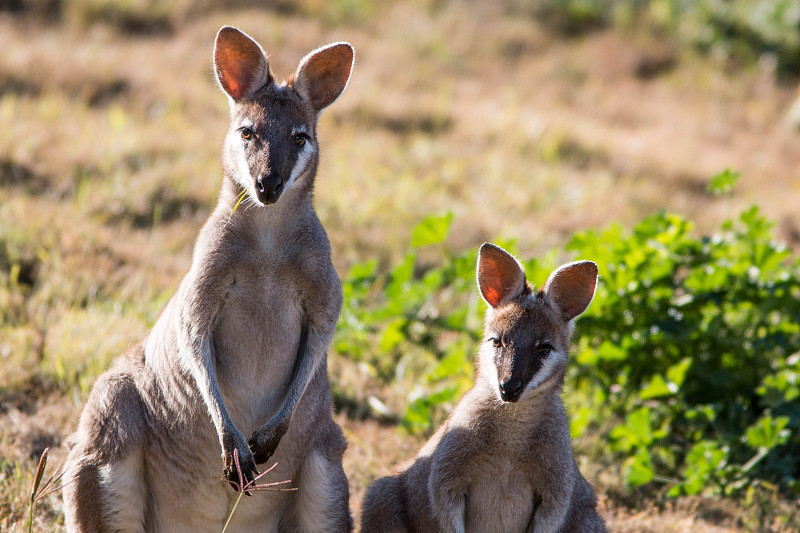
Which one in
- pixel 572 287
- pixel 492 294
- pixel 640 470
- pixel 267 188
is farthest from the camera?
pixel 640 470

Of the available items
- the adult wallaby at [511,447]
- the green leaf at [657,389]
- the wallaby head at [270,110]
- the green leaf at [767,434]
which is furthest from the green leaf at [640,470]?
the wallaby head at [270,110]

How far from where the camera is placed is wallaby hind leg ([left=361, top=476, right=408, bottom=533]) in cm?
411

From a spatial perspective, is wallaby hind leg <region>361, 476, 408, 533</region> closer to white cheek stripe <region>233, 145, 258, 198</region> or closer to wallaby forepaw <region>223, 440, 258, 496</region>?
wallaby forepaw <region>223, 440, 258, 496</region>

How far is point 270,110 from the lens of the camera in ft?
12.7

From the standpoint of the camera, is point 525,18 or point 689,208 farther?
point 525,18

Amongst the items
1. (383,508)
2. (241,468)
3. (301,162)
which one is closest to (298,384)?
(241,468)

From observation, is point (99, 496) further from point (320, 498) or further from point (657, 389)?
point (657, 389)

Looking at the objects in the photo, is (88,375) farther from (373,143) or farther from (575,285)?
(373,143)

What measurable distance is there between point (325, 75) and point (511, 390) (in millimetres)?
1652

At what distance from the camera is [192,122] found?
9719 millimetres

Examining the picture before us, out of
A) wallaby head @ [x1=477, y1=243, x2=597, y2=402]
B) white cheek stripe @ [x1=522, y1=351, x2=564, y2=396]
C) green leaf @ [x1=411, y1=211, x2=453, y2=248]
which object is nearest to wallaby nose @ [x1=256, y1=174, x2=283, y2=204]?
wallaby head @ [x1=477, y1=243, x2=597, y2=402]

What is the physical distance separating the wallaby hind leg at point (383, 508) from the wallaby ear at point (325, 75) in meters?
1.80

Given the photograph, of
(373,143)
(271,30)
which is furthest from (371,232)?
(271,30)

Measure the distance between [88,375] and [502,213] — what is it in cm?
478
